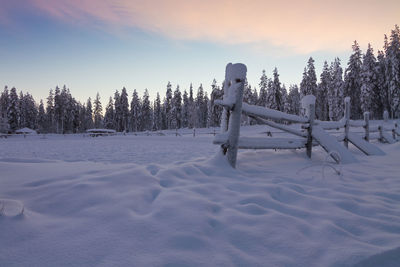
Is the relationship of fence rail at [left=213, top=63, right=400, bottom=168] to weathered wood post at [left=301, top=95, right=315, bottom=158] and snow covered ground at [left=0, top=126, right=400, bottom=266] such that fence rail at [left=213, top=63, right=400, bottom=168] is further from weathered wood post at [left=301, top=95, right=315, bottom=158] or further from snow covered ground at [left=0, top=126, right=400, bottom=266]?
snow covered ground at [left=0, top=126, right=400, bottom=266]

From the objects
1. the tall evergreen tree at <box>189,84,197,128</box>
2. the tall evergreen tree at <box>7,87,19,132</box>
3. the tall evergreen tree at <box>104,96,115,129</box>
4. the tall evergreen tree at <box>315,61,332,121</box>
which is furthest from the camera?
the tall evergreen tree at <box>189,84,197,128</box>

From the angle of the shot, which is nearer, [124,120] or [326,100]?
[326,100]

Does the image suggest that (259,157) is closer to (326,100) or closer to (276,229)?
(276,229)

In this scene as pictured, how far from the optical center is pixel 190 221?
183 centimetres

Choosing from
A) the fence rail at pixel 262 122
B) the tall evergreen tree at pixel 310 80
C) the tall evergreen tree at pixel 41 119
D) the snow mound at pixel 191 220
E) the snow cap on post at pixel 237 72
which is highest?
the tall evergreen tree at pixel 310 80

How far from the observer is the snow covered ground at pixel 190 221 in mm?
1378

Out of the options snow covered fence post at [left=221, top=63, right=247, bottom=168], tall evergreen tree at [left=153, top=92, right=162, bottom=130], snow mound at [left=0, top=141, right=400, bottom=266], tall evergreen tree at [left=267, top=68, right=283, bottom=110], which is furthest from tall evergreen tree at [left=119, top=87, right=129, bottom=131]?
snow mound at [left=0, top=141, right=400, bottom=266]

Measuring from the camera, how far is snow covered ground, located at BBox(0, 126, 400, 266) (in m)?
1.38

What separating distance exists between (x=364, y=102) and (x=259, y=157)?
40.2m

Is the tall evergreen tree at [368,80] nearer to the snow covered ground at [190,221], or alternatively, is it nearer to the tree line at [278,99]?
the tree line at [278,99]

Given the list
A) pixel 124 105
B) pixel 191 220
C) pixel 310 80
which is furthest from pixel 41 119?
pixel 191 220

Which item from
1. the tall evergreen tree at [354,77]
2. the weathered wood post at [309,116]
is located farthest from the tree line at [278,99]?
the weathered wood post at [309,116]

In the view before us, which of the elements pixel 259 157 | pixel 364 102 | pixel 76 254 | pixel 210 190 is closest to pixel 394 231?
pixel 210 190

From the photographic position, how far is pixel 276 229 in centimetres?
175
